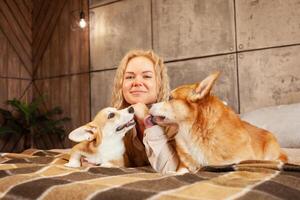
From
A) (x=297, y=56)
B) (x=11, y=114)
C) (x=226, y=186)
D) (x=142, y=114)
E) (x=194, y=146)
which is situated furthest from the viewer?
(x=11, y=114)

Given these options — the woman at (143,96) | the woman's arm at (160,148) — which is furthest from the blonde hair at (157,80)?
the woman's arm at (160,148)

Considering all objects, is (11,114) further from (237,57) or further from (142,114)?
(142,114)

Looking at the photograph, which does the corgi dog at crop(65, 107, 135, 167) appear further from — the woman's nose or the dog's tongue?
the woman's nose

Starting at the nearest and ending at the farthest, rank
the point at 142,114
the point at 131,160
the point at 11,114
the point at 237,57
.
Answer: the point at 142,114
the point at 131,160
the point at 237,57
the point at 11,114

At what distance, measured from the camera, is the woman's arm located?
1385 mm

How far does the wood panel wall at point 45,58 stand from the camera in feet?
15.7

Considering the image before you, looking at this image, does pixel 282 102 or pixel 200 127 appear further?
pixel 282 102

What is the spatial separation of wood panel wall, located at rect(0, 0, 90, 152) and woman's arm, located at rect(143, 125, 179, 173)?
334cm

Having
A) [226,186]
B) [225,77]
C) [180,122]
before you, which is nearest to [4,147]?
[225,77]

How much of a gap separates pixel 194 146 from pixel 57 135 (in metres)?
4.04

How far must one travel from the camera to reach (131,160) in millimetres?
1657

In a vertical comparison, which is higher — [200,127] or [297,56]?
[297,56]

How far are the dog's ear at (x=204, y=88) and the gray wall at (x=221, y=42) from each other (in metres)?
2.05

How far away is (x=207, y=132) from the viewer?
1274 mm
